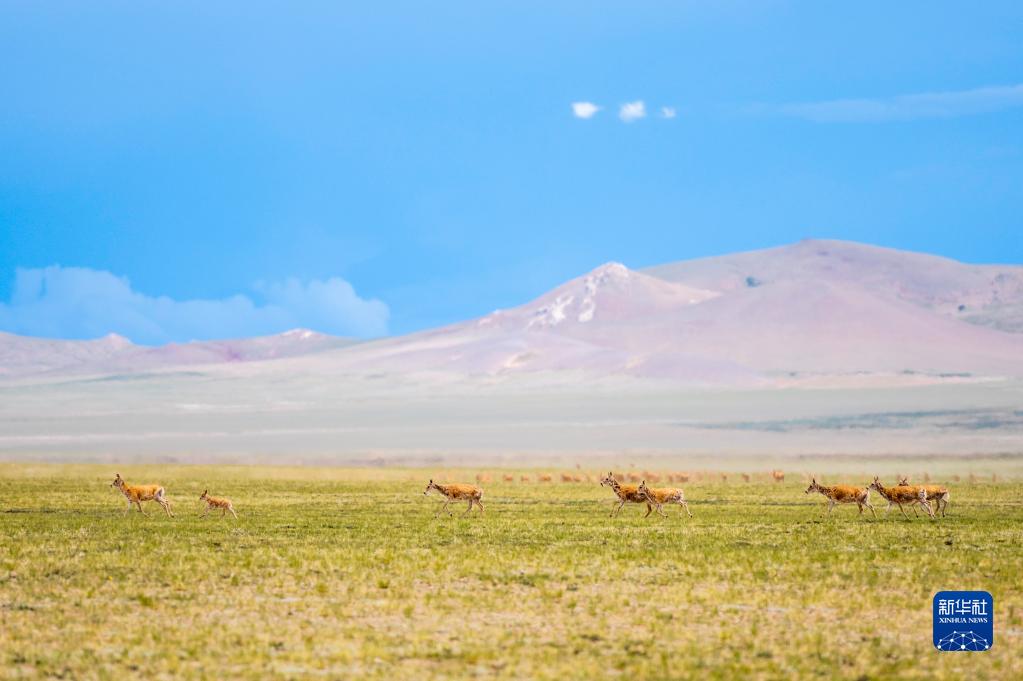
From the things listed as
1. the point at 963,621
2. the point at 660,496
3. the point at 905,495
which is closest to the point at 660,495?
the point at 660,496

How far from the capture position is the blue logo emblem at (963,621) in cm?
1397

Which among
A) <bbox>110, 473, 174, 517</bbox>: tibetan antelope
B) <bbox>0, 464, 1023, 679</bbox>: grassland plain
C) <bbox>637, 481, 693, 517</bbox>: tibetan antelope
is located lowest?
<bbox>0, 464, 1023, 679</bbox>: grassland plain

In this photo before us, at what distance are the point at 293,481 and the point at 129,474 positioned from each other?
32.9 ft

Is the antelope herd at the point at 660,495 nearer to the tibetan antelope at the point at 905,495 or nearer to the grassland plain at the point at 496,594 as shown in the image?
the tibetan antelope at the point at 905,495

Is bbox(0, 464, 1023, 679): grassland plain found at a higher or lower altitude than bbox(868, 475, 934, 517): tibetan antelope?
lower

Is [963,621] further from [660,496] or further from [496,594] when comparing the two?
[660,496]

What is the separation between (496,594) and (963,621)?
6088 millimetres

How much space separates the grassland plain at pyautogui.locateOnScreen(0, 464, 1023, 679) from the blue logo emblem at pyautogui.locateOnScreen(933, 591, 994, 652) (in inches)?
8.4

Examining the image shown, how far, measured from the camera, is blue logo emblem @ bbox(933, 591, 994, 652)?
550 inches

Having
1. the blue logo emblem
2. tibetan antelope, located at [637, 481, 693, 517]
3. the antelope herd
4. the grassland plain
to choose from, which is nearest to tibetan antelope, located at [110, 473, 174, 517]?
the antelope herd

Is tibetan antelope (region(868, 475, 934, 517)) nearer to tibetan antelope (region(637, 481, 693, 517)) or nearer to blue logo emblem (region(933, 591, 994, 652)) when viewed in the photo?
tibetan antelope (region(637, 481, 693, 517))

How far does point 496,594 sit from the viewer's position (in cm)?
1716

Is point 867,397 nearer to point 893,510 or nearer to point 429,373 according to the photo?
point 429,373

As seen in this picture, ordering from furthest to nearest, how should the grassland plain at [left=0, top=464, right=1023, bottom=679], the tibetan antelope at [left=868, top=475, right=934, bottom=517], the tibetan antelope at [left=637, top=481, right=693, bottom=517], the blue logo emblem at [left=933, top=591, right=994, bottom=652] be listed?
the tibetan antelope at [left=637, top=481, right=693, bottom=517] → the tibetan antelope at [left=868, top=475, right=934, bottom=517] → the blue logo emblem at [left=933, top=591, right=994, bottom=652] → the grassland plain at [left=0, top=464, right=1023, bottom=679]
